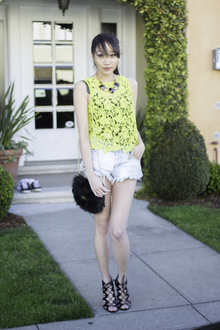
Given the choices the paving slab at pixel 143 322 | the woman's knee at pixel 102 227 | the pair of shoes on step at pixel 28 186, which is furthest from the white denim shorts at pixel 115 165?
the pair of shoes on step at pixel 28 186

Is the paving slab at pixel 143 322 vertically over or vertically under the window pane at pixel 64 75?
A: under

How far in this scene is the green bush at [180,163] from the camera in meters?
5.53

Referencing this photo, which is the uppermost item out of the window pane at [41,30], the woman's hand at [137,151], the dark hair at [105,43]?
the window pane at [41,30]

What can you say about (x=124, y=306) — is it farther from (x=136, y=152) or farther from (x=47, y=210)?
(x=47, y=210)

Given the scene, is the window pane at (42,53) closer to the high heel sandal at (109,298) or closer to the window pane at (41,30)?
the window pane at (41,30)

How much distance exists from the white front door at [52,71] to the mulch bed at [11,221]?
2227mm

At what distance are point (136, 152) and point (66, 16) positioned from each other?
201 inches

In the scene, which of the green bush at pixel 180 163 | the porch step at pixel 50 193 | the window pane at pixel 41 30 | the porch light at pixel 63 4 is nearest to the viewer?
the green bush at pixel 180 163

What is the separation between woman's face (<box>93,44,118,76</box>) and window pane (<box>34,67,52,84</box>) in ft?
15.4

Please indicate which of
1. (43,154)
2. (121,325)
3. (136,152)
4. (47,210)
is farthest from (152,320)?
(43,154)

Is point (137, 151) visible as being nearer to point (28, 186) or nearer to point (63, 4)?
point (28, 186)

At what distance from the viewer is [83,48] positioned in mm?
7387

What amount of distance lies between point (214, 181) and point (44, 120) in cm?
313

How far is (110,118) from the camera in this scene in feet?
9.06
